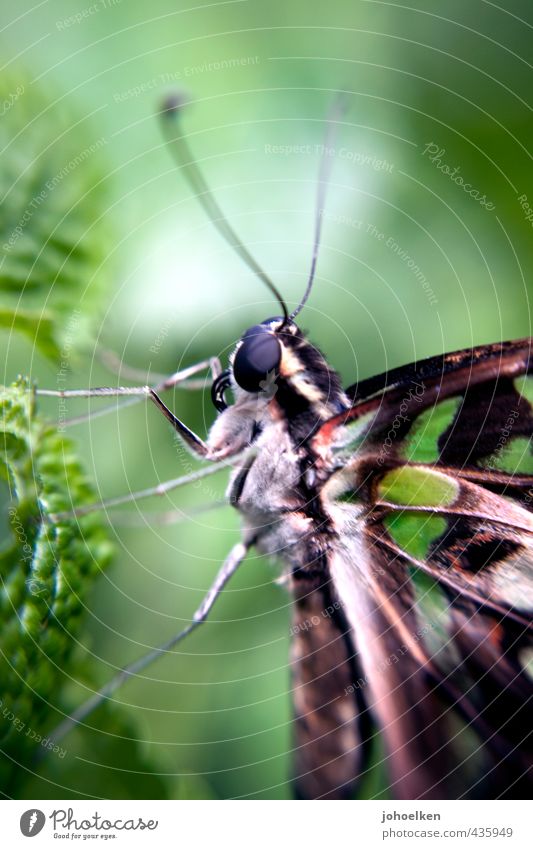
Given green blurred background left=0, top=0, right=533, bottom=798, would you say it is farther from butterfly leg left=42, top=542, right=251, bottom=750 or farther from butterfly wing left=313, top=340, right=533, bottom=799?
butterfly wing left=313, top=340, right=533, bottom=799

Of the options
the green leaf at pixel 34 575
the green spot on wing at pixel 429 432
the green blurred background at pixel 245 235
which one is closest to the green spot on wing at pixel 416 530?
the green spot on wing at pixel 429 432

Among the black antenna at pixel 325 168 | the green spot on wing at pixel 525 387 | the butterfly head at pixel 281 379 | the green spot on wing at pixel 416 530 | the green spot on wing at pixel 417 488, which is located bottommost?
the green spot on wing at pixel 416 530

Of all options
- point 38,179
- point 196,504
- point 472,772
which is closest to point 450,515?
point 472,772

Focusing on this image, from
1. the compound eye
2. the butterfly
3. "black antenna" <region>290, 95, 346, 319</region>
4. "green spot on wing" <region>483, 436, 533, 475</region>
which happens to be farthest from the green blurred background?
"green spot on wing" <region>483, 436, 533, 475</region>

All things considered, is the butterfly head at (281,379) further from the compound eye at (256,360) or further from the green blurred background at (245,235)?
the green blurred background at (245,235)

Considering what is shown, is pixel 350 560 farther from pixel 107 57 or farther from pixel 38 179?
pixel 107 57

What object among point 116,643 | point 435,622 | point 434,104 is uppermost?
point 434,104
